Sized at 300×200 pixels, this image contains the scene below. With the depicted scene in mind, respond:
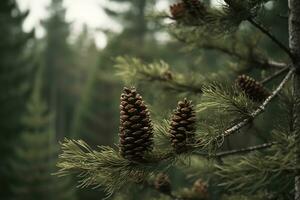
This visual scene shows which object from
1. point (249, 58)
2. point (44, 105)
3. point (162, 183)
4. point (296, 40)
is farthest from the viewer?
point (44, 105)

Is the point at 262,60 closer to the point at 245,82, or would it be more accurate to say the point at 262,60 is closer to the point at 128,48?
the point at 245,82

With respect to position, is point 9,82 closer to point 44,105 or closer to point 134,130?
point 44,105

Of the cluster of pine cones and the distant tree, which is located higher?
the distant tree

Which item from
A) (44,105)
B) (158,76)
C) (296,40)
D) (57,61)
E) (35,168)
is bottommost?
(296,40)

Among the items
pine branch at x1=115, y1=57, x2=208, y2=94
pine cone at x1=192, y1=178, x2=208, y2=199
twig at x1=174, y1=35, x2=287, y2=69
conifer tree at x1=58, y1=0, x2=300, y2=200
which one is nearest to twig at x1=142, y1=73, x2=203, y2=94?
pine branch at x1=115, y1=57, x2=208, y2=94

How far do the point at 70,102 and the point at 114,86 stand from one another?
2090cm

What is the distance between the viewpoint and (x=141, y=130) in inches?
108

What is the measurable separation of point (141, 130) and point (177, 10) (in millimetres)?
1561

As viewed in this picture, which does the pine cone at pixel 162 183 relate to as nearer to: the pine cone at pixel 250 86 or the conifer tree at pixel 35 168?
the pine cone at pixel 250 86

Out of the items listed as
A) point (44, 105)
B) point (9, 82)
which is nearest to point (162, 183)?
point (9, 82)

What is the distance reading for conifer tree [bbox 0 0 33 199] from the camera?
18938mm

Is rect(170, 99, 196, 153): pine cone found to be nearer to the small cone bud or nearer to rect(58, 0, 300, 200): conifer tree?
rect(58, 0, 300, 200): conifer tree

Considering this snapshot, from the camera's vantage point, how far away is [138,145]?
9.03 ft

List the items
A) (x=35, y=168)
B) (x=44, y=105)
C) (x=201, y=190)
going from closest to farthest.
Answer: (x=201, y=190)
(x=35, y=168)
(x=44, y=105)
